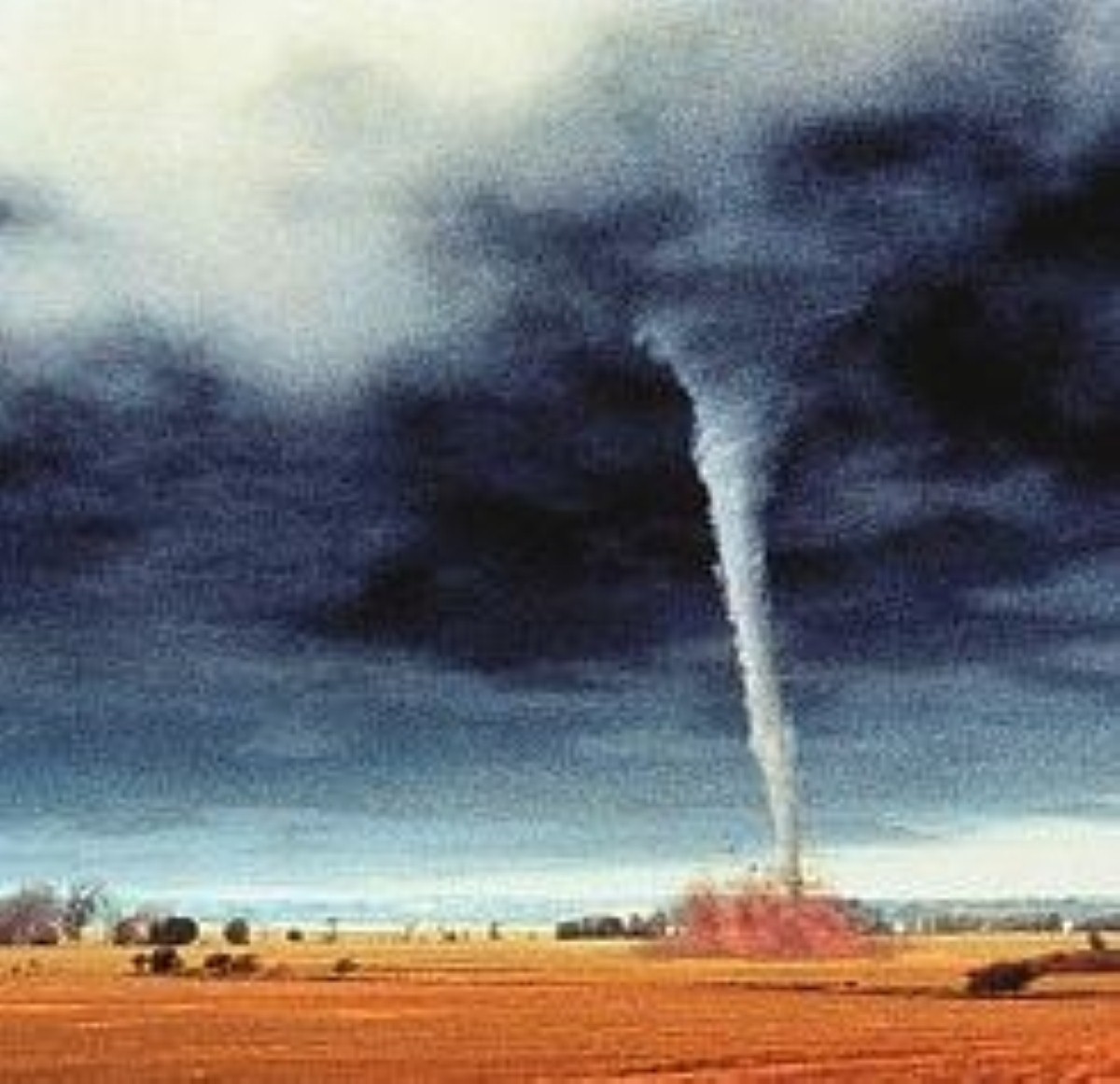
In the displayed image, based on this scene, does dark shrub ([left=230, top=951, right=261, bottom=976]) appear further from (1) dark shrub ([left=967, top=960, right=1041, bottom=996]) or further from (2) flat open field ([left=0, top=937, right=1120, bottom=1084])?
(1) dark shrub ([left=967, top=960, right=1041, bottom=996])

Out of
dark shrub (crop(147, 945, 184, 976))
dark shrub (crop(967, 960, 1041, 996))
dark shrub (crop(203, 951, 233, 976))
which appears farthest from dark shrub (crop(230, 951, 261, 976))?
dark shrub (crop(967, 960, 1041, 996))

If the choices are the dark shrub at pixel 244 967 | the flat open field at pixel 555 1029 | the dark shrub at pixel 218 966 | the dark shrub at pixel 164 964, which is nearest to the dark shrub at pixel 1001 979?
the flat open field at pixel 555 1029

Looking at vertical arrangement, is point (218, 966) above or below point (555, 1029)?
above

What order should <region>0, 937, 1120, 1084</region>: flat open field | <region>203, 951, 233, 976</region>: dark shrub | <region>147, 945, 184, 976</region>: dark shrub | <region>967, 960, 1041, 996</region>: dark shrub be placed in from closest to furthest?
<region>0, 937, 1120, 1084</region>: flat open field → <region>967, 960, 1041, 996</region>: dark shrub → <region>203, 951, 233, 976</region>: dark shrub → <region>147, 945, 184, 976</region>: dark shrub

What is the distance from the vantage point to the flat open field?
40.4m

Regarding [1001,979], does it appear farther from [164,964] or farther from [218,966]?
[164,964]

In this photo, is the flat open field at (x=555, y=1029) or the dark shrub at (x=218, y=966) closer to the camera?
the flat open field at (x=555, y=1029)

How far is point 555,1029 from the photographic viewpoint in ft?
178

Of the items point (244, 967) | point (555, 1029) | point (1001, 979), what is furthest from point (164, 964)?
point (555, 1029)

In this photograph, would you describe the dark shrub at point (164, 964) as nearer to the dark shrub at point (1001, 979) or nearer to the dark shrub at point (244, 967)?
the dark shrub at point (244, 967)

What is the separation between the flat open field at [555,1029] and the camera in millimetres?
40406

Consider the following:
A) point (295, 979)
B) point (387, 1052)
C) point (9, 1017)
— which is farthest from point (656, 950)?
point (387, 1052)

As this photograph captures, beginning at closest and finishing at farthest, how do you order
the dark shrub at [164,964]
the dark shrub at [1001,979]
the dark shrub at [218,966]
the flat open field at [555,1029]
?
the flat open field at [555,1029]
the dark shrub at [1001,979]
the dark shrub at [218,966]
the dark shrub at [164,964]

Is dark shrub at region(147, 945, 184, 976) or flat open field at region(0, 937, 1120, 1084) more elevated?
dark shrub at region(147, 945, 184, 976)
